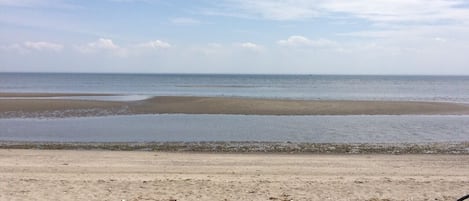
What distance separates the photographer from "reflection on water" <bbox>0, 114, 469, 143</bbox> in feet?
68.6

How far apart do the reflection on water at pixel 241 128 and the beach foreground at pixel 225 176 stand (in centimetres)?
425

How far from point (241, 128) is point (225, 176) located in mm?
12256

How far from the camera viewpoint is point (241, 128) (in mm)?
24188

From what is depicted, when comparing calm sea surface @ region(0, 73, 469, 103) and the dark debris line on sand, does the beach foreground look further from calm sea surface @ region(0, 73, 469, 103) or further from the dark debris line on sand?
calm sea surface @ region(0, 73, 469, 103)

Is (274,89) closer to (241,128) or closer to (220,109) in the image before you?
(220,109)

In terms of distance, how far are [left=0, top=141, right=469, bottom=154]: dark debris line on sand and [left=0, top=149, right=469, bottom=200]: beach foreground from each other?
3.65 ft

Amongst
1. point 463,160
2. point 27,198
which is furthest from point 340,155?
point 27,198

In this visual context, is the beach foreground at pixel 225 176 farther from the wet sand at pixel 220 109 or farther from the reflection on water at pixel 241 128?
the wet sand at pixel 220 109

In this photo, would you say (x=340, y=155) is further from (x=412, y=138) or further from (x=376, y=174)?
(x=412, y=138)

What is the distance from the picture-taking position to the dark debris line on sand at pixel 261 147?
1758 cm

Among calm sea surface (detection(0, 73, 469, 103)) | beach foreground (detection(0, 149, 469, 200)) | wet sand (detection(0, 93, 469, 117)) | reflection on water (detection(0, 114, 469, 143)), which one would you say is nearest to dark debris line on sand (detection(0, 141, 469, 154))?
beach foreground (detection(0, 149, 469, 200))

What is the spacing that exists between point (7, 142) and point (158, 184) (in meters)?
11.4

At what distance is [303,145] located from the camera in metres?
18.8

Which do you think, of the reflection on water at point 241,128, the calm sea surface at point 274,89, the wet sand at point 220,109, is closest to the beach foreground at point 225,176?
the reflection on water at point 241,128
